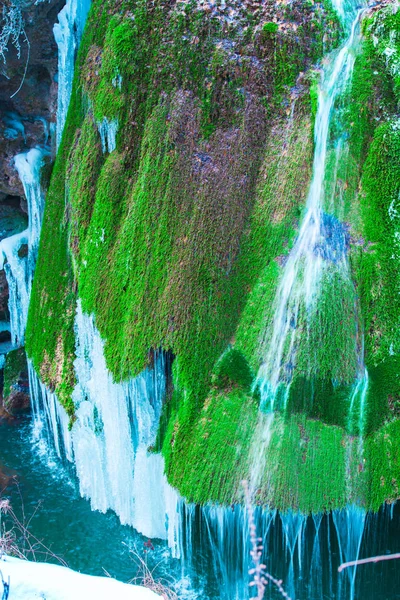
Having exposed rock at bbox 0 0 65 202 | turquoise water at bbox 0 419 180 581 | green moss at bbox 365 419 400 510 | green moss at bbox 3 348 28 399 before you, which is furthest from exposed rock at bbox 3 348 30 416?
green moss at bbox 365 419 400 510

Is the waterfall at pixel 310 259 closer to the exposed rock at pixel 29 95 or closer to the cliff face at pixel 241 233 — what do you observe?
the cliff face at pixel 241 233

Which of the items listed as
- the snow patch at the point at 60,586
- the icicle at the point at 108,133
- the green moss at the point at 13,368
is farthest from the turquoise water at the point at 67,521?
the icicle at the point at 108,133

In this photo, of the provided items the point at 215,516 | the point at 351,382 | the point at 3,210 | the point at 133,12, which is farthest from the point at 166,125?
the point at 3,210

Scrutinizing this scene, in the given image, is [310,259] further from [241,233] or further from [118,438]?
[118,438]

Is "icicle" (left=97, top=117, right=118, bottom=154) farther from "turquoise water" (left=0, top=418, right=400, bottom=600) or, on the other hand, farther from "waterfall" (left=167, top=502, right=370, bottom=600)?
"turquoise water" (left=0, top=418, right=400, bottom=600)

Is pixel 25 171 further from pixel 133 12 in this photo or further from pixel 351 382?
pixel 351 382

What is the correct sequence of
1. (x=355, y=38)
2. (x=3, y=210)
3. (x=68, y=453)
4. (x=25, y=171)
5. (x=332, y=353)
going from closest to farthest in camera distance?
(x=332, y=353) < (x=355, y=38) < (x=68, y=453) < (x=25, y=171) < (x=3, y=210)

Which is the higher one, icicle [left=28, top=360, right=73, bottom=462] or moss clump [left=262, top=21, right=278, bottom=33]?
moss clump [left=262, top=21, right=278, bottom=33]
